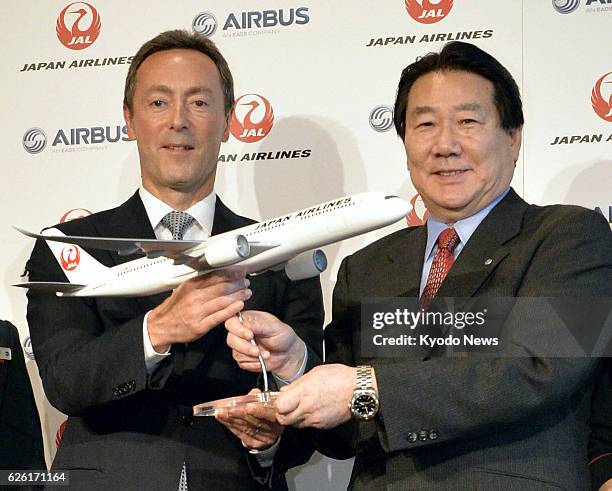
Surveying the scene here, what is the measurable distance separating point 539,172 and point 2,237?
1.98 meters

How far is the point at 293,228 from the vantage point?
220 centimetres

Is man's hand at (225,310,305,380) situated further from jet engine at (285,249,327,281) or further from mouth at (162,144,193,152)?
mouth at (162,144,193,152)

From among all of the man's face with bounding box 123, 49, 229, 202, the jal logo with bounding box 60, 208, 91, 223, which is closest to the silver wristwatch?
the man's face with bounding box 123, 49, 229, 202

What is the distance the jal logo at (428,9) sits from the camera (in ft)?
11.3

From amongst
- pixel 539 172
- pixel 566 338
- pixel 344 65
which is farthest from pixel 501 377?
pixel 344 65

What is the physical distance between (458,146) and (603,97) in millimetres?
1156

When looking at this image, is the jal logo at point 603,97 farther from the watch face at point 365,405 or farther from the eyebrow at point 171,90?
the watch face at point 365,405

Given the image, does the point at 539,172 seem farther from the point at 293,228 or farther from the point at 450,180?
the point at 293,228

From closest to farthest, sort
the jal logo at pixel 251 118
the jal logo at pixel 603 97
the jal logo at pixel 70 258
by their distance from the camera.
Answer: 1. the jal logo at pixel 70 258
2. the jal logo at pixel 603 97
3. the jal logo at pixel 251 118

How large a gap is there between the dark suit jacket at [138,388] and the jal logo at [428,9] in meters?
1.31

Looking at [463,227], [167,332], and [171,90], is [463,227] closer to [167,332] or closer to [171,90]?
[167,332]

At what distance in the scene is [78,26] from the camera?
3814 millimetres

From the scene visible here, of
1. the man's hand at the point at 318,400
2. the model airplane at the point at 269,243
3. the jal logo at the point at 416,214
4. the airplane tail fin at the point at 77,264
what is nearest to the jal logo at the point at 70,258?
the airplane tail fin at the point at 77,264

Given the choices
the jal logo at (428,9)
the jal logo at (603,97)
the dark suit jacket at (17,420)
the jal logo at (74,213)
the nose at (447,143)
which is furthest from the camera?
the jal logo at (74,213)
